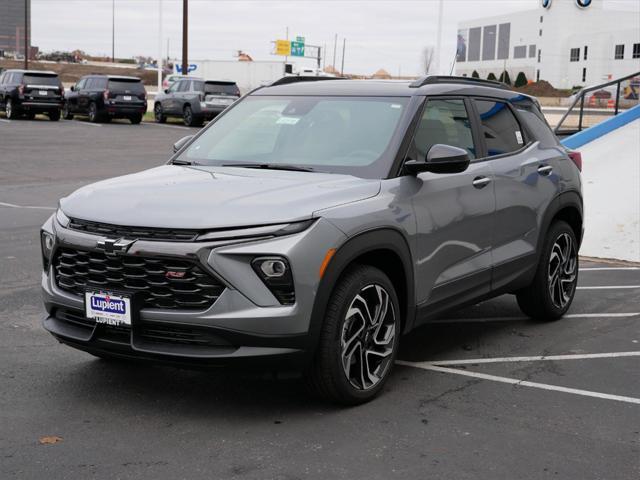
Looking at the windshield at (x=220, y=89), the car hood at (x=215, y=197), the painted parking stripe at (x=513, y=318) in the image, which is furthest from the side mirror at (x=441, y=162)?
the windshield at (x=220, y=89)

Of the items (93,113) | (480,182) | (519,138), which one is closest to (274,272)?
(480,182)

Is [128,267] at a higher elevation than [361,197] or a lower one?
lower

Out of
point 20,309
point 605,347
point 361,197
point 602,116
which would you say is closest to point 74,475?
point 361,197

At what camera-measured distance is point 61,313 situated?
4.98 meters

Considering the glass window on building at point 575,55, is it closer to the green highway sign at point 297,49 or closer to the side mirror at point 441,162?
the green highway sign at point 297,49

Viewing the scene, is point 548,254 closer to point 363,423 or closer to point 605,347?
point 605,347

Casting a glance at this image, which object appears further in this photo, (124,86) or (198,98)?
(124,86)

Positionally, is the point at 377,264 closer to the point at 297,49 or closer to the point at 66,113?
the point at 66,113

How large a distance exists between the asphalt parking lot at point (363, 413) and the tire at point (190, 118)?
2770 cm

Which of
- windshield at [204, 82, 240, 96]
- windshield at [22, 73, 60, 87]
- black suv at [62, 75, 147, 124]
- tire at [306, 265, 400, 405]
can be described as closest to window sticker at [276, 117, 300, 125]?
tire at [306, 265, 400, 405]

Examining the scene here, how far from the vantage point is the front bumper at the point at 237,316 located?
441 centimetres

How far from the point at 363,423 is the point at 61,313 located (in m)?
1.74

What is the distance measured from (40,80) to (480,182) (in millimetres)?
31210

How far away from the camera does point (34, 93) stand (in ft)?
112
